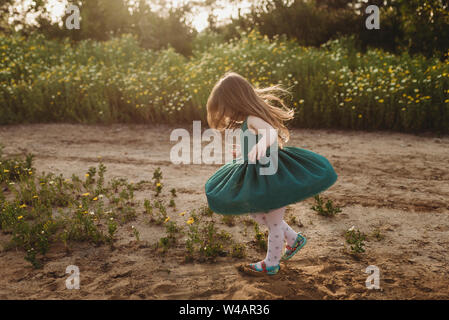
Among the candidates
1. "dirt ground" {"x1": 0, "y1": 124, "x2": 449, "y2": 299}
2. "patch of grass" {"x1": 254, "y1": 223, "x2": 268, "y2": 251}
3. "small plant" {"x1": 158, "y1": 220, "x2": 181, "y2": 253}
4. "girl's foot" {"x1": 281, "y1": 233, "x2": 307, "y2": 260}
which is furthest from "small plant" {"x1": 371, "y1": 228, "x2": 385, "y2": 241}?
"small plant" {"x1": 158, "y1": 220, "x2": 181, "y2": 253}

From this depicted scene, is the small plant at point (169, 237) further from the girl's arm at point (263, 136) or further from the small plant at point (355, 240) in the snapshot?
the small plant at point (355, 240)

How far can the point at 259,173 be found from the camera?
251 centimetres

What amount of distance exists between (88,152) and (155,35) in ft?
35.0

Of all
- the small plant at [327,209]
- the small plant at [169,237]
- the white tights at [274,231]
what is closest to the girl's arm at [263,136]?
the white tights at [274,231]

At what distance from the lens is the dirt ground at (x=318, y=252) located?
262cm

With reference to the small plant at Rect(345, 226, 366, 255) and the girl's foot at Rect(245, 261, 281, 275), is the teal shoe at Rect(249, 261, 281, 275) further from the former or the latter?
the small plant at Rect(345, 226, 366, 255)

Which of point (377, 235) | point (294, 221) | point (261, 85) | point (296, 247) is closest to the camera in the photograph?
point (296, 247)

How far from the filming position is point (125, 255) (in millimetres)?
3213

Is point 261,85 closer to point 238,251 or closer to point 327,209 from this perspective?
point 327,209

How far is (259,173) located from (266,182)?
8cm

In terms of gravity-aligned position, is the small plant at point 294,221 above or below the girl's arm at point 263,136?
below

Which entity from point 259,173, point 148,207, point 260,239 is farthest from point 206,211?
point 259,173

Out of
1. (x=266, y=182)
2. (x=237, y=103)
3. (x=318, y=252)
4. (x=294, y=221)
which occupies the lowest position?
(x=318, y=252)
